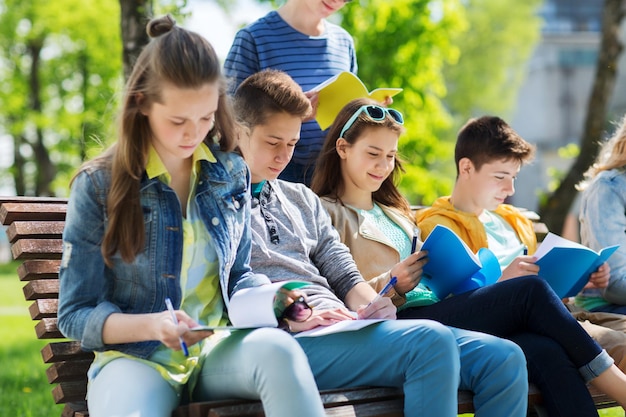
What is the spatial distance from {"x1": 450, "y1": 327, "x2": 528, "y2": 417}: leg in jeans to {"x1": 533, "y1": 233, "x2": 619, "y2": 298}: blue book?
0.68m

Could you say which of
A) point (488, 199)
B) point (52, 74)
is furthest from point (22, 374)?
point (52, 74)

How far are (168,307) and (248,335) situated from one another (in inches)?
8.8

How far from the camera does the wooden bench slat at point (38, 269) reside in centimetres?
335

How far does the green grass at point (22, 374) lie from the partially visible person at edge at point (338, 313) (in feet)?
6.91

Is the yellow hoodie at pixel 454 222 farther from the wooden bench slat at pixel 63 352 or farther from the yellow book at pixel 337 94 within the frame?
the wooden bench slat at pixel 63 352

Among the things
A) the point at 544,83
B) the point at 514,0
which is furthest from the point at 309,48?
the point at 544,83

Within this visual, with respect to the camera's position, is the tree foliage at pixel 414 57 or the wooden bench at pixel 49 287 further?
the tree foliage at pixel 414 57

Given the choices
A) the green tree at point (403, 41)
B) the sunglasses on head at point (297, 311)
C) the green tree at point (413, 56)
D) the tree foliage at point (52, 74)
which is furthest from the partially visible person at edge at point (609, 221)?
the tree foliage at point (52, 74)

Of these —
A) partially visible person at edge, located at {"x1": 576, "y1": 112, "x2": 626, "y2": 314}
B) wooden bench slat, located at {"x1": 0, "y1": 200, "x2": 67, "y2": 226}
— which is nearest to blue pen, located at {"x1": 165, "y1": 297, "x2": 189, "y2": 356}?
wooden bench slat, located at {"x1": 0, "y1": 200, "x2": 67, "y2": 226}

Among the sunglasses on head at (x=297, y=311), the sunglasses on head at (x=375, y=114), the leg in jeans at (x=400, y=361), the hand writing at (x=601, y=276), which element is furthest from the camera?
the hand writing at (x=601, y=276)

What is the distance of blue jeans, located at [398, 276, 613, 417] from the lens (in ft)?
10.2

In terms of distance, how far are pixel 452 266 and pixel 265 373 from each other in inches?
41.2

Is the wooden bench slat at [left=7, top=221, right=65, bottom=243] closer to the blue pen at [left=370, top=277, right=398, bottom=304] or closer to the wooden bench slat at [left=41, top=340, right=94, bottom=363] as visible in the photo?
the wooden bench slat at [left=41, top=340, right=94, bottom=363]

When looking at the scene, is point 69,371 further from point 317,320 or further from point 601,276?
point 601,276
